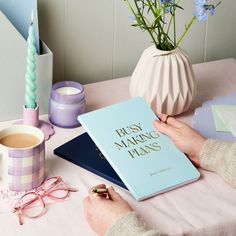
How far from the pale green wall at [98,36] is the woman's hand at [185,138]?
0.41m

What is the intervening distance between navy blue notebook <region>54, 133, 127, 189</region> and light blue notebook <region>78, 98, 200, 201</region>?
19 millimetres

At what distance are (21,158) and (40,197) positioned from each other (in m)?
0.09

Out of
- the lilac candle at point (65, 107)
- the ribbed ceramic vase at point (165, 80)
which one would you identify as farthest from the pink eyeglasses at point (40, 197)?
the ribbed ceramic vase at point (165, 80)

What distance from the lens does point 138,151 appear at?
117cm

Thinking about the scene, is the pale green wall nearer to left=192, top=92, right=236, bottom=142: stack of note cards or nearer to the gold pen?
left=192, top=92, right=236, bottom=142: stack of note cards

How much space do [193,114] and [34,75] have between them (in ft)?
1.40

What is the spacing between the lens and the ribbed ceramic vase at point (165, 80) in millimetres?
1328

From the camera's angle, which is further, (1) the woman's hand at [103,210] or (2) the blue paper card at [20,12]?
(2) the blue paper card at [20,12]

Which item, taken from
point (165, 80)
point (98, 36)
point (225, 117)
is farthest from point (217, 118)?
point (98, 36)

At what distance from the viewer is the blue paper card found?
4.28 feet

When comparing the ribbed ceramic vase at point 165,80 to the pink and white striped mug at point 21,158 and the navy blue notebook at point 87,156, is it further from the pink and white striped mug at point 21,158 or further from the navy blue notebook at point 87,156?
the pink and white striped mug at point 21,158

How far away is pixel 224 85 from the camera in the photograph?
62.0 inches

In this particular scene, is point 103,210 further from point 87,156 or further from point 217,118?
point 217,118

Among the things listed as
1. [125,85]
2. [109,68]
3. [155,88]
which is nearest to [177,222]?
[155,88]
